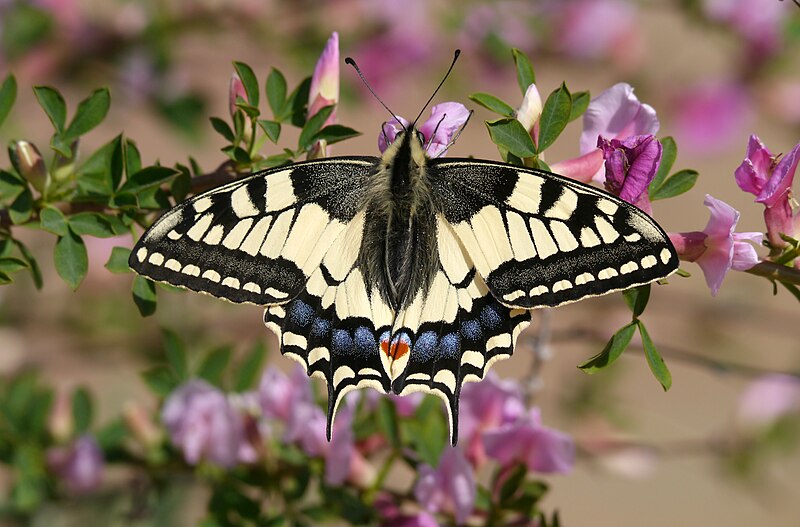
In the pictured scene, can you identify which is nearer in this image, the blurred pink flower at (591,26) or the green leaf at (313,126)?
the green leaf at (313,126)

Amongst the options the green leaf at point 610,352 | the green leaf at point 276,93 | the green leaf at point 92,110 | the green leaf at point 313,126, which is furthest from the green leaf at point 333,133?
the green leaf at point 610,352

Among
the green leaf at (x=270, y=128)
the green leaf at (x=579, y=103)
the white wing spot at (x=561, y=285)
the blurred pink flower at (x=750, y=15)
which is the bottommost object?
the white wing spot at (x=561, y=285)

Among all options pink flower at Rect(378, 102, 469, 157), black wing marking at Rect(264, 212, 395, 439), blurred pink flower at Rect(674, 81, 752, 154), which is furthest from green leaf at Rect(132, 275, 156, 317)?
blurred pink flower at Rect(674, 81, 752, 154)

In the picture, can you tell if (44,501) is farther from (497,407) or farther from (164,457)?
(497,407)

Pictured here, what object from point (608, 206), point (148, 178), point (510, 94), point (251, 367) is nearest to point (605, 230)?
point (608, 206)

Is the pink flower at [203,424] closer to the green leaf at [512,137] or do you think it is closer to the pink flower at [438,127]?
the pink flower at [438,127]

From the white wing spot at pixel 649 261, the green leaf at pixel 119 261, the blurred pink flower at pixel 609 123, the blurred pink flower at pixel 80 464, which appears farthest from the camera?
the blurred pink flower at pixel 80 464
